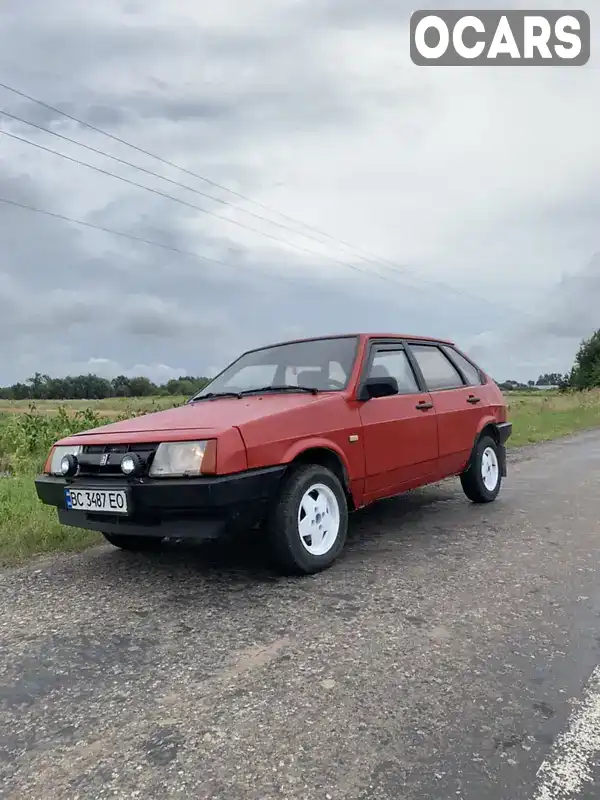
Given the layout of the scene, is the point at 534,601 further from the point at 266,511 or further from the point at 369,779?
the point at 369,779

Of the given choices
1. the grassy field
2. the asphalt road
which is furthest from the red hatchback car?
the grassy field

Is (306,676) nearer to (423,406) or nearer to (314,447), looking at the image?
(314,447)

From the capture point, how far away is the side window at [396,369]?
5.07m

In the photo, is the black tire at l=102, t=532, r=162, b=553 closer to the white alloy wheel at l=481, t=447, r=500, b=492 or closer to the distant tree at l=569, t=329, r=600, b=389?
the white alloy wheel at l=481, t=447, r=500, b=492

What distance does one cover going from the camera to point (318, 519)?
4180mm

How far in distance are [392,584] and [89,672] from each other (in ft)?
5.88

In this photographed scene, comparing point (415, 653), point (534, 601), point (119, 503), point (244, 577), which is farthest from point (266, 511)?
point (534, 601)

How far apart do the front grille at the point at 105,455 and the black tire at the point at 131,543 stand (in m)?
0.82

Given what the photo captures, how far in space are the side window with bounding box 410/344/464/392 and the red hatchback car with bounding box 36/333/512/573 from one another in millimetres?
20

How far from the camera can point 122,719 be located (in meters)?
2.42

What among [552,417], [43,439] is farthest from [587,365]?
[43,439]

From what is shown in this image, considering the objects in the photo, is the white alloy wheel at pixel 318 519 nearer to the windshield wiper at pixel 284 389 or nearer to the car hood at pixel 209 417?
the car hood at pixel 209 417

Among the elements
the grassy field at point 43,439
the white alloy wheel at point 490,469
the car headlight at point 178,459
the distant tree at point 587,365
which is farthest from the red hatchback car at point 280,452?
the distant tree at point 587,365

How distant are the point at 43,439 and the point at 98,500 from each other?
699 centimetres
